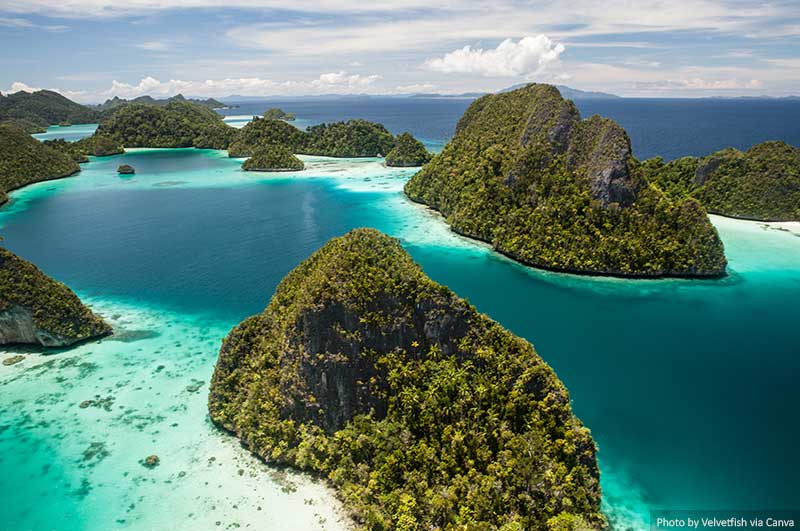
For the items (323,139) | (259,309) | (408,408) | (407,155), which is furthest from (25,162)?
(408,408)

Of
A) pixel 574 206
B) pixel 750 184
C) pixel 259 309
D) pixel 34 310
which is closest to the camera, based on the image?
pixel 34 310

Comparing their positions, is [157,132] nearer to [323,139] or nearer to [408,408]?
[323,139]

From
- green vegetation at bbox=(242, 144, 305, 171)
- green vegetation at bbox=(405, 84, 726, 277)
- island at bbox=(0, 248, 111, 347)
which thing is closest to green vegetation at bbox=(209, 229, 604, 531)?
island at bbox=(0, 248, 111, 347)

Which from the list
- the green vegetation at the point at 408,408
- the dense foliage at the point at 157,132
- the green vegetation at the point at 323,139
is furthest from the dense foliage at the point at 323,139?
the green vegetation at the point at 408,408

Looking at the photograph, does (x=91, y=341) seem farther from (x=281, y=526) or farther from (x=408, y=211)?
(x=408, y=211)

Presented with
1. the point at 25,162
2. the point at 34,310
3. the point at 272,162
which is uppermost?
the point at 25,162

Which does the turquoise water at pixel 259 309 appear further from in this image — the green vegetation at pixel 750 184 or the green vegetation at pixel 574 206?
the green vegetation at pixel 750 184

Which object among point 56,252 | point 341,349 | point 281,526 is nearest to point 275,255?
point 56,252

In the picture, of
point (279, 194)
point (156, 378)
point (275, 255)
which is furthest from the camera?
point (279, 194)
